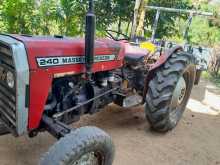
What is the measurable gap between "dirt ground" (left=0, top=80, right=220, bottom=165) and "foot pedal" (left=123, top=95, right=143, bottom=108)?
1.25 ft

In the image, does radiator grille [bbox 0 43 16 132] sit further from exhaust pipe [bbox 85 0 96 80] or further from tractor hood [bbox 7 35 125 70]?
exhaust pipe [bbox 85 0 96 80]

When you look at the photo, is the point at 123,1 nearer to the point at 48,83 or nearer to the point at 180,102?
the point at 180,102

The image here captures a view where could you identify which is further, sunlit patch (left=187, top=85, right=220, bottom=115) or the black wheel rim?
sunlit patch (left=187, top=85, right=220, bottom=115)

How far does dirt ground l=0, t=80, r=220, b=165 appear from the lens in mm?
3459

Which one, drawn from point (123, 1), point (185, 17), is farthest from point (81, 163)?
point (185, 17)

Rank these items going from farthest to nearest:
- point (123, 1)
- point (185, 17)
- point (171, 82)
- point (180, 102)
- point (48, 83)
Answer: point (185, 17) < point (123, 1) < point (180, 102) < point (171, 82) < point (48, 83)

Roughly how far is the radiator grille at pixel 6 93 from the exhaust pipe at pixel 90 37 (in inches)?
27.7

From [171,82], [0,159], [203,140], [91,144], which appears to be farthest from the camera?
[203,140]

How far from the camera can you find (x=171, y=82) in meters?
3.79

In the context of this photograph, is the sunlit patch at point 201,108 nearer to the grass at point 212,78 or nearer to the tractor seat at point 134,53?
the tractor seat at point 134,53

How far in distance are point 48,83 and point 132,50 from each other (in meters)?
1.80

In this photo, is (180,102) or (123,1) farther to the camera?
(123,1)

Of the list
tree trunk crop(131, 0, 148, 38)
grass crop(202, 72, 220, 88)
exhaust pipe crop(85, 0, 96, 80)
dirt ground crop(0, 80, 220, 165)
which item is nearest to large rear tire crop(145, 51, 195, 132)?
dirt ground crop(0, 80, 220, 165)

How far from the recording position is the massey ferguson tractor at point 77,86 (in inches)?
98.0
